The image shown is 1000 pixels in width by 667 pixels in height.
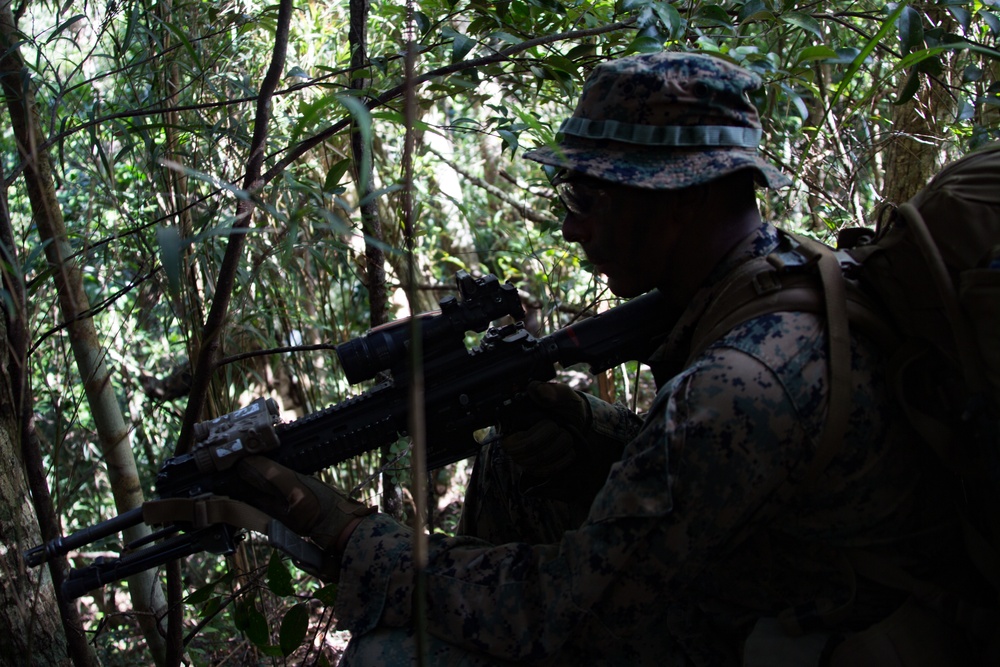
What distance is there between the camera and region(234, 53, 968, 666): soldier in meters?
1.49

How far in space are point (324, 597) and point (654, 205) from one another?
121cm

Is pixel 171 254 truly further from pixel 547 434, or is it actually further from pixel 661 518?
pixel 547 434

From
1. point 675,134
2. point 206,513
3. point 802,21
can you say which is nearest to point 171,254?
point 206,513

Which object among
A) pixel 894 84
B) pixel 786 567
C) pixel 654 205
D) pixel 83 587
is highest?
pixel 894 84

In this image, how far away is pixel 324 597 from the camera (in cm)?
207

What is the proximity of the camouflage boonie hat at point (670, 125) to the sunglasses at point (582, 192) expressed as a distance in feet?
0.17

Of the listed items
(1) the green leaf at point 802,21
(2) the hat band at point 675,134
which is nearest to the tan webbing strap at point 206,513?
(2) the hat band at point 675,134

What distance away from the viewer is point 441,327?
1.92m

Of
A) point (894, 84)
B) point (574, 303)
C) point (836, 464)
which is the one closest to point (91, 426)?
point (574, 303)

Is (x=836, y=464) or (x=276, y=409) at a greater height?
(x=276, y=409)

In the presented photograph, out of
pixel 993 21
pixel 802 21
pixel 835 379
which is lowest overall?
pixel 835 379

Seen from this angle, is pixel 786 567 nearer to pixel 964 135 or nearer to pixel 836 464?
pixel 836 464

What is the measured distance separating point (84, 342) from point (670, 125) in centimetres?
160

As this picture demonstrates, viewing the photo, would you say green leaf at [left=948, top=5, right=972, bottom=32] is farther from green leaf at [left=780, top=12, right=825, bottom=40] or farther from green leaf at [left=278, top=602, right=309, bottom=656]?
green leaf at [left=278, top=602, right=309, bottom=656]
